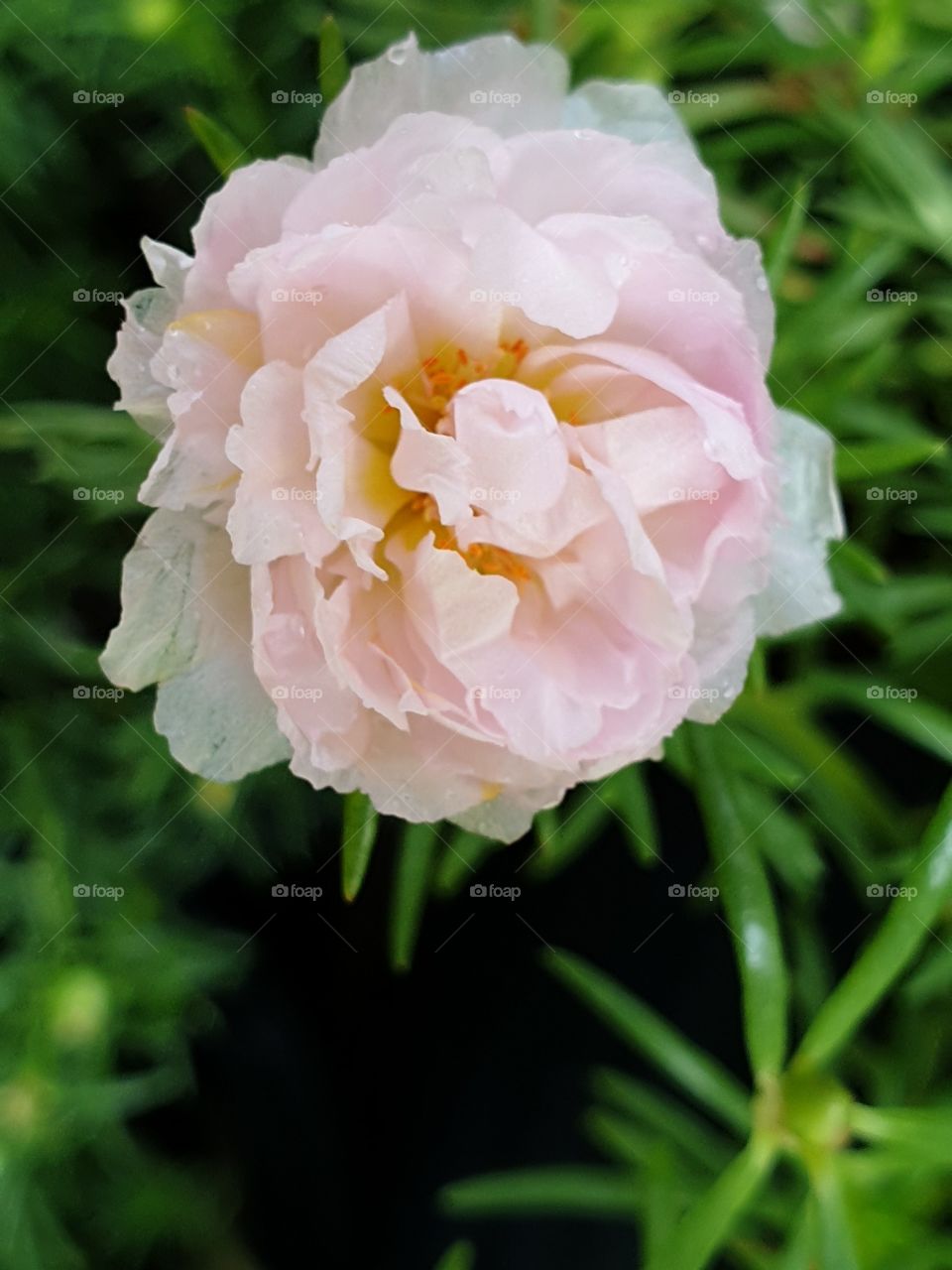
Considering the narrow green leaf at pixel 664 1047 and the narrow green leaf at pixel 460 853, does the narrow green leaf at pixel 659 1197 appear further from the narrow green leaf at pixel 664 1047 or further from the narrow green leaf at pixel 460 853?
the narrow green leaf at pixel 460 853

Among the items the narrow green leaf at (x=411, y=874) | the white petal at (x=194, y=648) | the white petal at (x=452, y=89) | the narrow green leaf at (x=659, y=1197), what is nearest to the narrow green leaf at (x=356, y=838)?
the white petal at (x=194, y=648)

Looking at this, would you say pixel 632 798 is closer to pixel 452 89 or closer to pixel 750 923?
pixel 750 923

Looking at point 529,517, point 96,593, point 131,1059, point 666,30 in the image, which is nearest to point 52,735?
point 96,593

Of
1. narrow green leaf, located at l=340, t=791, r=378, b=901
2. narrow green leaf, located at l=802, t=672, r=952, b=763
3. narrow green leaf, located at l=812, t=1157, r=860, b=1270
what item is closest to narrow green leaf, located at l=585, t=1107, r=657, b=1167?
narrow green leaf, located at l=812, t=1157, r=860, b=1270

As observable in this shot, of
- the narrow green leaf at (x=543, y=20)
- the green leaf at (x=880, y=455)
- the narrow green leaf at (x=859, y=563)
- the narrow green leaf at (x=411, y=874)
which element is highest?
the narrow green leaf at (x=543, y=20)

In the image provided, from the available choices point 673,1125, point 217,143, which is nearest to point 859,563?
point 217,143
